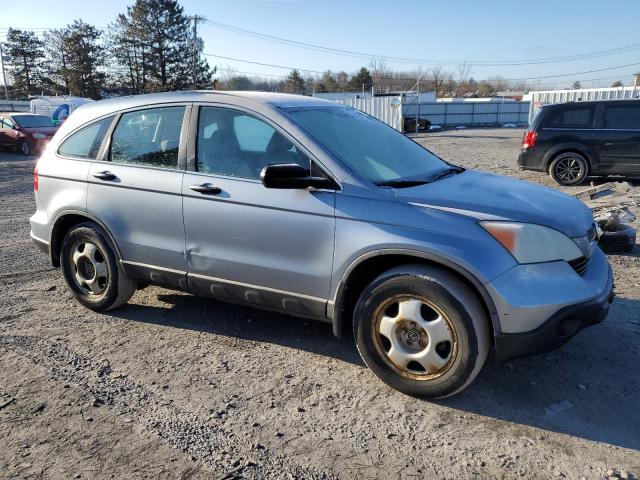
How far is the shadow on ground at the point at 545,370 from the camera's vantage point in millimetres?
3090

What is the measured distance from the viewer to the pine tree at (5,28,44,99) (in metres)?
62.5

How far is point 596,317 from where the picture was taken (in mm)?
3180

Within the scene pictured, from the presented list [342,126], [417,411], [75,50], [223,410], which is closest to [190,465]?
[223,410]

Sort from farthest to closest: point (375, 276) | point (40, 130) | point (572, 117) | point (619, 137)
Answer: point (40, 130), point (572, 117), point (619, 137), point (375, 276)

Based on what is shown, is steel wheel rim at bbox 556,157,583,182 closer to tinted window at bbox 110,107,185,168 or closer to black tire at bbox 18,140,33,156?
tinted window at bbox 110,107,185,168

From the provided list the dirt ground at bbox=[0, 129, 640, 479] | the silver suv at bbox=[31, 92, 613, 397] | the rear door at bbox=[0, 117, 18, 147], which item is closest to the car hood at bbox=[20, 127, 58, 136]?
the rear door at bbox=[0, 117, 18, 147]

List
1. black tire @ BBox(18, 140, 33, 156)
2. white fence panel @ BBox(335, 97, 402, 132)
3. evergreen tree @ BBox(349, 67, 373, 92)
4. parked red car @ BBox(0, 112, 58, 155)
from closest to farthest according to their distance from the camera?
1. parked red car @ BBox(0, 112, 58, 155)
2. black tire @ BBox(18, 140, 33, 156)
3. white fence panel @ BBox(335, 97, 402, 132)
4. evergreen tree @ BBox(349, 67, 373, 92)

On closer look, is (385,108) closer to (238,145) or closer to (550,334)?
(238,145)

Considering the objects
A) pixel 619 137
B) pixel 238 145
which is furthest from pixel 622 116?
pixel 238 145

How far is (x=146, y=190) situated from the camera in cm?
419

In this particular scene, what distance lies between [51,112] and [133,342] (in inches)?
1199

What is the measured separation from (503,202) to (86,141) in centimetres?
355

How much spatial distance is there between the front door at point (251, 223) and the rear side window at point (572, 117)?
963 centimetres

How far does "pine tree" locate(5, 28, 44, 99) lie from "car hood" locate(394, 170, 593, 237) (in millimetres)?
70457
